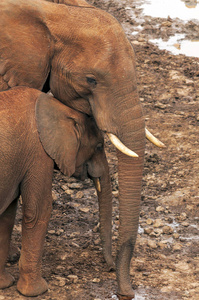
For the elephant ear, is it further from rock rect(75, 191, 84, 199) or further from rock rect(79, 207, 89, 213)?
rock rect(75, 191, 84, 199)

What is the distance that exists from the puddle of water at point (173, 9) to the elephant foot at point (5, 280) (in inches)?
340

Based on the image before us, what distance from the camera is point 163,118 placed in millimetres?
9969

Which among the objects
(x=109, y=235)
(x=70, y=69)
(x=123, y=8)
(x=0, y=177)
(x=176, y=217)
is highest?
(x=70, y=69)

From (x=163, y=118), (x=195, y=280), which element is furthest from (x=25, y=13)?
(x=163, y=118)

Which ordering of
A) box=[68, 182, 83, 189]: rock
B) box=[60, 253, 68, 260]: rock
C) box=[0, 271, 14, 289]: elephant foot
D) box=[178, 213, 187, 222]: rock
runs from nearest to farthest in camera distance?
box=[0, 271, 14, 289]: elephant foot → box=[60, 253, 68, 260]: rock → box=[178, 213, 187, 222]: rock → box=[68, 182, 83, 189]: rock

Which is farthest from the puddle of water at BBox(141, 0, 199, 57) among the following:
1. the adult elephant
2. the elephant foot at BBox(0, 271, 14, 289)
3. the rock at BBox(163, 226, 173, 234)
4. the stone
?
the elephant foot at BBox(0, 271, 14, 289)

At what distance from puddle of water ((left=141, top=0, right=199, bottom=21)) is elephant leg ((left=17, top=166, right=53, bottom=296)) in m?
8.66

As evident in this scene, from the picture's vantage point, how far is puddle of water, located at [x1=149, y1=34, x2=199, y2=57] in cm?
1248

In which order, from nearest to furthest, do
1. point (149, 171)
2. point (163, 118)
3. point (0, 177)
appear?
point (0, 177) → point (149, 171) → point (163, 118)

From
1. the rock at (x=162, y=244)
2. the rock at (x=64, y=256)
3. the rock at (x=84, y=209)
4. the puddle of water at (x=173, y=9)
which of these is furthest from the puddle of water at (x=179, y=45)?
the rock at (x=64, y=256)

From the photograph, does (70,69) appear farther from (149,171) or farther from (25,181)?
(149,171)

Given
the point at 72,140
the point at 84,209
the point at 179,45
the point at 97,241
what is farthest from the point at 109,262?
the point at 179,45

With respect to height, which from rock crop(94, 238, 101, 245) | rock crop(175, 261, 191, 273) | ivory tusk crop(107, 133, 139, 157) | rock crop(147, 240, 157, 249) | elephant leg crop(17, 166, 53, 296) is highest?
ivory tusk crop(107, 133, 139, 157)

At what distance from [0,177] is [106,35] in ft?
4.34
